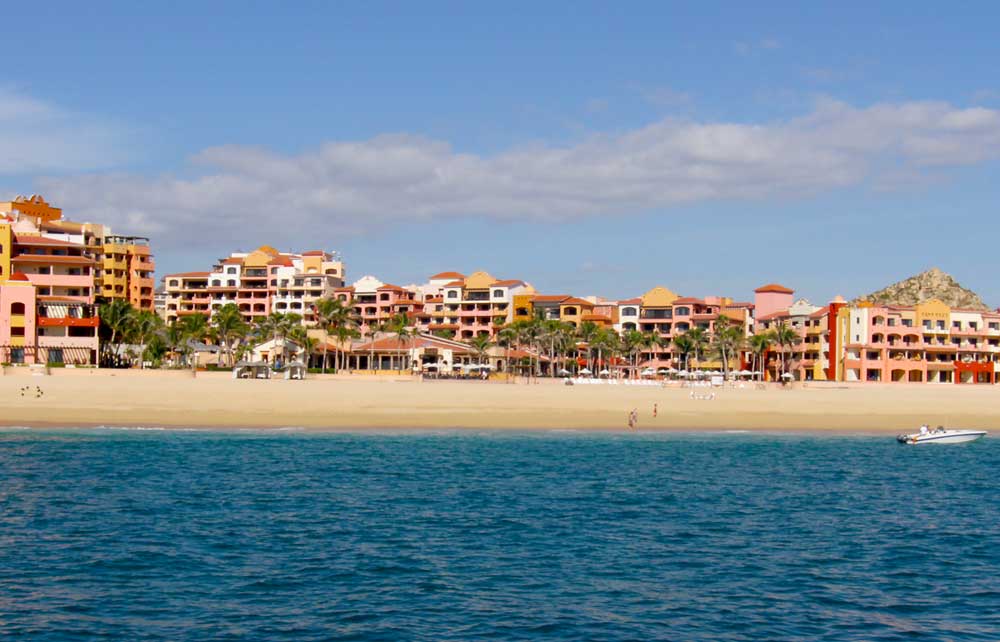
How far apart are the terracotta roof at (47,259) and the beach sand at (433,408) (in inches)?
952

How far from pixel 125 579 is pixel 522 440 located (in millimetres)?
29887

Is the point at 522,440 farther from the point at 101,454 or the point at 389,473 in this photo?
the point at 101,454

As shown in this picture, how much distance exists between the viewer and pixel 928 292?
562ft

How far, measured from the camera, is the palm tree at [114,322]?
9438 cm

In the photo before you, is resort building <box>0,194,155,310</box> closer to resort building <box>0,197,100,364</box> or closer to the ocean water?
resort building <box>0,197,100,364</box>

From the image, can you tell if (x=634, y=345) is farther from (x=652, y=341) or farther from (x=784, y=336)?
(x=784, y=336)

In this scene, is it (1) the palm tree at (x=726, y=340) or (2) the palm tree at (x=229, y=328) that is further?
(1) the palm tree at (x=726, y=340)

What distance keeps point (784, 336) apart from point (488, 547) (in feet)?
317

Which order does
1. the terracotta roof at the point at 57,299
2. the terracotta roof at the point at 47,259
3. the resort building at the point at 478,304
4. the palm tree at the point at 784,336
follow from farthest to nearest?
the resort building at the point at 478,304 → the palm tree at the point at 784,336 → the terracotta roof at the point at 47,259 → the terracotta roof at the point at 57,299

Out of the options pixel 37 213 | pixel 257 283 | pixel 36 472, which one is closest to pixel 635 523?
pixel 36 472

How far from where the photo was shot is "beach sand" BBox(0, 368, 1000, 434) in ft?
179

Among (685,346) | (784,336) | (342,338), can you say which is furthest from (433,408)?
(685,346)

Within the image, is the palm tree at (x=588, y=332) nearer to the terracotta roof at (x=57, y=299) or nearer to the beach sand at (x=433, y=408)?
the beach sand at (x=433, y=408)

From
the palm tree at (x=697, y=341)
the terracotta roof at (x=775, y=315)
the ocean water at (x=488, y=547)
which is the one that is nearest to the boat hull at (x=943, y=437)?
the ocean water at (x=488, y=547)
